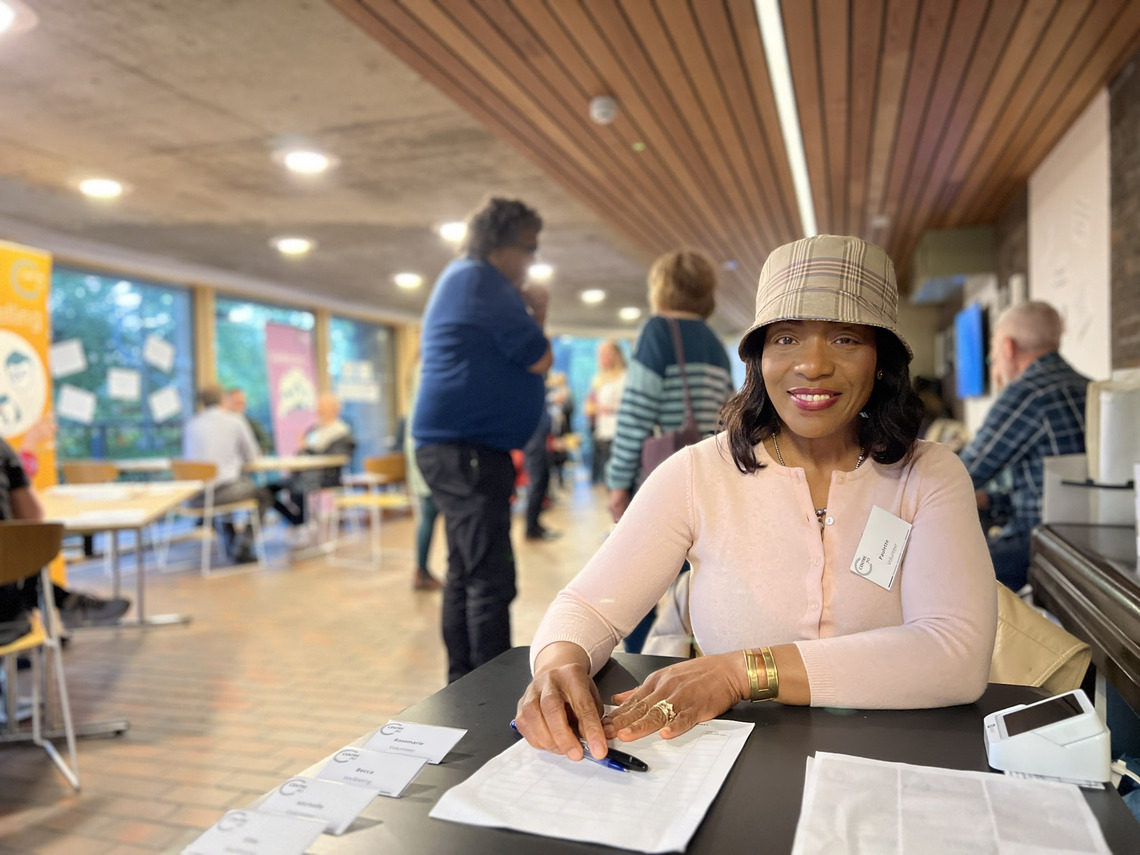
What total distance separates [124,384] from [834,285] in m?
7.81

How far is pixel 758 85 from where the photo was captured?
3.62 meters

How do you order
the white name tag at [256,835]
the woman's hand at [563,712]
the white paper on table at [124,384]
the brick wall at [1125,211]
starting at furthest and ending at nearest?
the white paper on table at [124,384]
the brick wall at [1125,211]
the woman's hand at [563,712]
the white name tag at [256,835]

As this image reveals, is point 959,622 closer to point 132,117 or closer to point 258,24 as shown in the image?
point 258,24

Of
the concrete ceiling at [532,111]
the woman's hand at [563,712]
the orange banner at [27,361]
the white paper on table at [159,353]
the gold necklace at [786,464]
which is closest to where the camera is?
the woman's hand at [563,712]

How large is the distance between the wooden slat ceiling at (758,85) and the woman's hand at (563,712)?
258cm

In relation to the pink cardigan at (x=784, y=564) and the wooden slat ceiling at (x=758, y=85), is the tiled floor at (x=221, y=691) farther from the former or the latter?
the wooden slat ceiling at (x=758, y=85)

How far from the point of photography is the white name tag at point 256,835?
2.19 feet

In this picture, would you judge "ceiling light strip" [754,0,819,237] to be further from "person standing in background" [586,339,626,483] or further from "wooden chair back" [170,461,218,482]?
"wooden chair back" [170,461,218,482]

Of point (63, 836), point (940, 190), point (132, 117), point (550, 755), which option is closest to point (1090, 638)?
point (550, 755)

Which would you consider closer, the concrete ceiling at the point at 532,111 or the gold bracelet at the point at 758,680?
the gold bracelet at the point at 758,680

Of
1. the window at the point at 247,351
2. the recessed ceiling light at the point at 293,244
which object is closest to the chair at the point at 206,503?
the recessed ceiling light at the point at 293,244

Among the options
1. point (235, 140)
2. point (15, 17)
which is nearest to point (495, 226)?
point (15, 17)

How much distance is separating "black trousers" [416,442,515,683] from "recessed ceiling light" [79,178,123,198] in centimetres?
376

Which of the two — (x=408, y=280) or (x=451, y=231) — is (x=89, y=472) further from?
(x=408, y=280)
